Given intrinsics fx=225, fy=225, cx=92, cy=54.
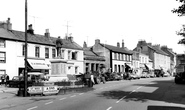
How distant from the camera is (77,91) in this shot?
19781 mm

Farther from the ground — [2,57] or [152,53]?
[152,53]

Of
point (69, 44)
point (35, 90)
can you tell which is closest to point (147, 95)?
point (35, 90)

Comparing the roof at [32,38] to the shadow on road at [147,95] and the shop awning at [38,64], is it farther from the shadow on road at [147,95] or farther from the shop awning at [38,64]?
the shadow on road at [147,95]

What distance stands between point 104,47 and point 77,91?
39500mm

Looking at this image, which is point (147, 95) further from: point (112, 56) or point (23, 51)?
point (112, 56)

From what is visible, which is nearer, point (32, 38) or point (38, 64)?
point (38, 64)

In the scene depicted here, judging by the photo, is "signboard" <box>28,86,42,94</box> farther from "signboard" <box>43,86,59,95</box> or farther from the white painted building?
the white painted building

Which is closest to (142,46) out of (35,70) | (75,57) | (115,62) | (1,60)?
(115,62)

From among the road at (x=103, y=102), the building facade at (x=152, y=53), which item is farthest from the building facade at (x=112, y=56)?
the road at (x=103, y=102)

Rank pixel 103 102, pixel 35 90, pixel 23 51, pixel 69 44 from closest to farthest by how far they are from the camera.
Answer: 1. pixel 103 102
2. pixel 35 90
3. pixel 23 51
4. pixel 69 44

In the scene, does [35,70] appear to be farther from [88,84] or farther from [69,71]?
[88,84]

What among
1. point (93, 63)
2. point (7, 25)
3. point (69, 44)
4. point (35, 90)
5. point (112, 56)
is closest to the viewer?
point (35, 90)

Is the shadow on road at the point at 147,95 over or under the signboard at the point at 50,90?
under

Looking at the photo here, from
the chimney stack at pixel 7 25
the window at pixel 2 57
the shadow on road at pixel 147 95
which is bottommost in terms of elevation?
the shadow on road at pixel 147 95
